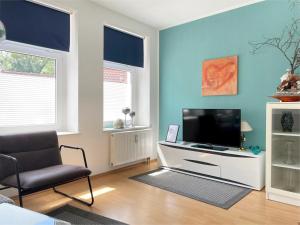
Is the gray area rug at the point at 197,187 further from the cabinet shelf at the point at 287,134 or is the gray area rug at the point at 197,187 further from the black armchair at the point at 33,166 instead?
the black armchair at the point at 33,166

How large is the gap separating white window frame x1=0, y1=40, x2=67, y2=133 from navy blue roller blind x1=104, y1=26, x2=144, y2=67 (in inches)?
29.1

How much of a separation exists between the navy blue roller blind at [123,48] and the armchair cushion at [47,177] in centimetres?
193

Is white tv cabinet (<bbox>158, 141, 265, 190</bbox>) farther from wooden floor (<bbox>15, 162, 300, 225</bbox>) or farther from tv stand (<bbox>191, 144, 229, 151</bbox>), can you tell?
wooden floor (<bbox>15, 162, 300, 225</bbox>)

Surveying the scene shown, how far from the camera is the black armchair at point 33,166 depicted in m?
2.05

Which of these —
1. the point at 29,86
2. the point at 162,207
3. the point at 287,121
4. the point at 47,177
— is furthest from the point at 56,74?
the point at 287,121

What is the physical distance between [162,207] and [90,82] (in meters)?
1.97

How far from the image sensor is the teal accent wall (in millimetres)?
3143

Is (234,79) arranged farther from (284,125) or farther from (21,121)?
(21,121)

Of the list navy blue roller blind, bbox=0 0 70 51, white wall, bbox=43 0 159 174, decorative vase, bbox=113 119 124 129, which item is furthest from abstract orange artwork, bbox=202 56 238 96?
navy blue roller blind, bbox=0 0 70 51

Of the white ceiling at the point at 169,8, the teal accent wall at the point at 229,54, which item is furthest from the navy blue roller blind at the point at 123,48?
the teal accent wall at the point at 229,54

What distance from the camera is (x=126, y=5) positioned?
135 inches

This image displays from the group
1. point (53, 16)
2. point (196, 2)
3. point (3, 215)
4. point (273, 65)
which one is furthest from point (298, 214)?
point (53, 16)

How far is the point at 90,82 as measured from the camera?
11.0ft

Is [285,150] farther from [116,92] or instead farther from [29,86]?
[29,86]
